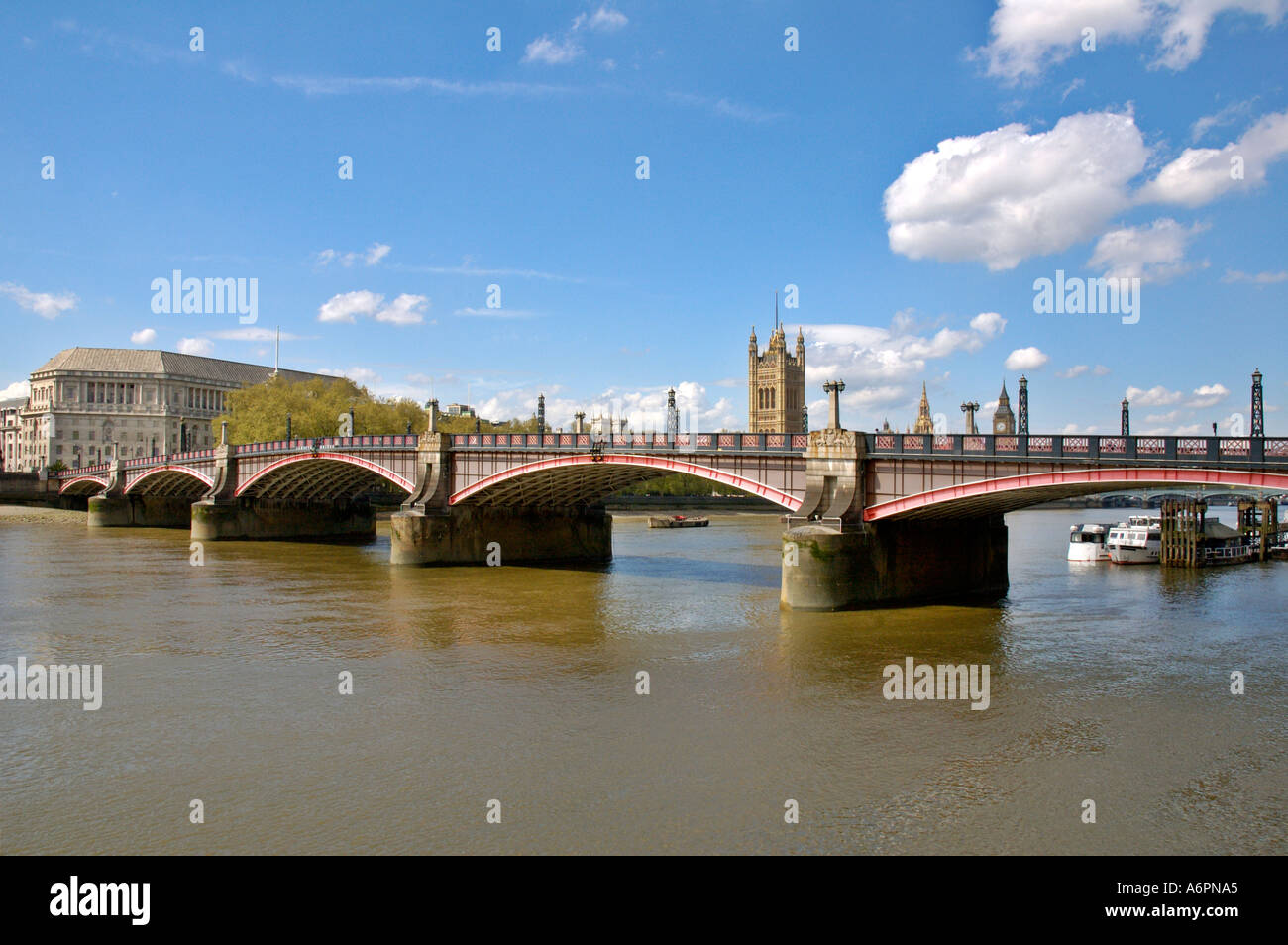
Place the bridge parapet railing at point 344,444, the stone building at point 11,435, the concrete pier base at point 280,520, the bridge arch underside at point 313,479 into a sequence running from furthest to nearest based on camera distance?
the stone building at point 11,435 < the concrete pier base at point 280,520 < the bridge arch underside at point 313,479 < the bridge parapet railing at point 344,444

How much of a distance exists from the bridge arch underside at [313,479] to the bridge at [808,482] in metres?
0.23

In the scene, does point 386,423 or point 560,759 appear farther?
point 386,423

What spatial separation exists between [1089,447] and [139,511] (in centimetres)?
7140

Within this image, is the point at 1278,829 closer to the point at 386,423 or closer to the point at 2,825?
the point at 2,825

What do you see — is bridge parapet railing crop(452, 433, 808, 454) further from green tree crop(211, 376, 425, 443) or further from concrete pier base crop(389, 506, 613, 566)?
green tree crop(211, 376, 425, 443)

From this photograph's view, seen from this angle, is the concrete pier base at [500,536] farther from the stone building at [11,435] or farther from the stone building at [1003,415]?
the stone building at [11,435]

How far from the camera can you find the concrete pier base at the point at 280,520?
57.2 metres

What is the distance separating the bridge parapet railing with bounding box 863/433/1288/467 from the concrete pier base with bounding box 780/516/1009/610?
2849 mm

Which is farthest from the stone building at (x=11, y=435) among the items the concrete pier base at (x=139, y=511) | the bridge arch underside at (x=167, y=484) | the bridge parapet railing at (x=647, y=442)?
the bridge parapet railing at (x=647, y=442)

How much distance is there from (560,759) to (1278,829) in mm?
9722

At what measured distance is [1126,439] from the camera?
Answer: 23922 mm

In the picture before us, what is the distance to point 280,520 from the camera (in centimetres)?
6103
